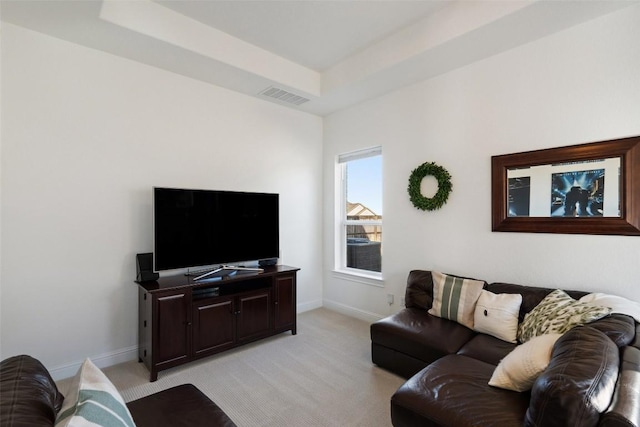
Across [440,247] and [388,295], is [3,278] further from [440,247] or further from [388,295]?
[440,247]

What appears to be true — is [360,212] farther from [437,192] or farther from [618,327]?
[618,327]

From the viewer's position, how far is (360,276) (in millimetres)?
4086

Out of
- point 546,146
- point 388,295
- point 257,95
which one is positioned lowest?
point 388,295

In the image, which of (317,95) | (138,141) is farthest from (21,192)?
(317,95)

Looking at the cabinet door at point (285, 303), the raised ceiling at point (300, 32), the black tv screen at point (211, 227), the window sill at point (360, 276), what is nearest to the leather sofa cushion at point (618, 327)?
the raised ceiling at point (300, 32)

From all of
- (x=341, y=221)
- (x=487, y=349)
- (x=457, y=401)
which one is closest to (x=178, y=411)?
(x=457, y=401)

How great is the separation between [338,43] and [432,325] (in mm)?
2843

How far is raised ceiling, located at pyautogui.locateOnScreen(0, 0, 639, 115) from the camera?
236cm

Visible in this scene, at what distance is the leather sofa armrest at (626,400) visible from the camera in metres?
0.99

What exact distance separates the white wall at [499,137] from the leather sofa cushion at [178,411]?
256 cm

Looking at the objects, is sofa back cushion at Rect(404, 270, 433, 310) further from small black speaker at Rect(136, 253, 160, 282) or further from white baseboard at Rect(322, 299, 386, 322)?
small black speaker at Rect(136, 253, 160, 282)

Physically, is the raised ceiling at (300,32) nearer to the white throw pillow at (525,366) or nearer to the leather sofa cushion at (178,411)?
the white throw pillow at (525,366)

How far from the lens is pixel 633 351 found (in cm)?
145

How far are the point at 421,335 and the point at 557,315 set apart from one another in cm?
92
